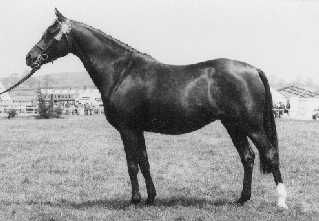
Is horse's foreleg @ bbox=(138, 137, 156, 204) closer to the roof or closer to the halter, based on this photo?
the halter

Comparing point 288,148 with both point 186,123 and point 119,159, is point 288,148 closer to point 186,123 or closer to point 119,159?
point 119,159

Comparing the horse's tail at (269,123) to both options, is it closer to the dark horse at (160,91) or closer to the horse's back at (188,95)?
the dark horse at (160,91)

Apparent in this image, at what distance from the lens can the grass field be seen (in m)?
7.35

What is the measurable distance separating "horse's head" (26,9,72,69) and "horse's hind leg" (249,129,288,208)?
125 inches

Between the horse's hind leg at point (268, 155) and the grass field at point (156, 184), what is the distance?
266 millimetres

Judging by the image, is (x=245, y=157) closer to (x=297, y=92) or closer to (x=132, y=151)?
(x=132, y=151)

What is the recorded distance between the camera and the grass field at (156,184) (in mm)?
7348

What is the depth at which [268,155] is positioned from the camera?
748cm

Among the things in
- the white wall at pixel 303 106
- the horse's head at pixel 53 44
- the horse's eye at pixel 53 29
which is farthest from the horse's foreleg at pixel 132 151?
the white wall at pixel 303 106

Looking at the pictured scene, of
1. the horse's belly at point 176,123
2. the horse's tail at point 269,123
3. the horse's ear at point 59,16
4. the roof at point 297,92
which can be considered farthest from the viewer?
the roof at point 297,92

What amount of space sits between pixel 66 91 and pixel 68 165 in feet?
312

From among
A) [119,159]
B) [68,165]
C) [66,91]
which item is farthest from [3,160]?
[66,91]

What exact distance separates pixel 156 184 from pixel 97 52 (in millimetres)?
3328

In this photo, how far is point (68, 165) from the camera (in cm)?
1257
